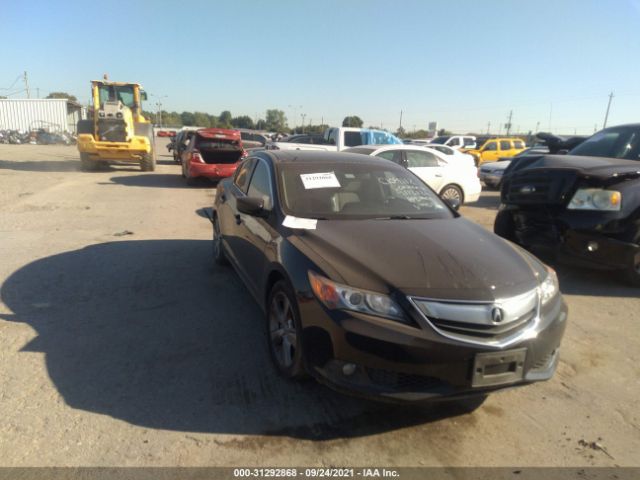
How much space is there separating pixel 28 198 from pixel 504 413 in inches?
449

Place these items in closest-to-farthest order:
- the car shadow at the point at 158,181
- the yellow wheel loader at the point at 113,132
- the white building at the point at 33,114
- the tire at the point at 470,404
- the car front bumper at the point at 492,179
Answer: the tire at the point at 470,404
the car shadow at the point at 158,181
the car front bumper at the point at 492,179
the yellow wheel loader at the point at 113,132
the white building at the point at 33,114

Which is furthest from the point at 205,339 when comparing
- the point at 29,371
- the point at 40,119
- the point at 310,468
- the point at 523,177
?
the point at 40,119

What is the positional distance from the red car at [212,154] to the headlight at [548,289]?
11.4m

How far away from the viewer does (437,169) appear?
10711 mm

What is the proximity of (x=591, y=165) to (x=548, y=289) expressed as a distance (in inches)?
127

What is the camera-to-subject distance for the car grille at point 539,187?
534cm

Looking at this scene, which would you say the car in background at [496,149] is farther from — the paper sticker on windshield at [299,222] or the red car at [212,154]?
the paper sticker on windshield at [299,222]

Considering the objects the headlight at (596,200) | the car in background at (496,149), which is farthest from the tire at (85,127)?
the headlight at (596,200)

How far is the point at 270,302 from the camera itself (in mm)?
3361

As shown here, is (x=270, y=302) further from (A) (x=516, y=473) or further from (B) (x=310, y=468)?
(A) (x=516, y=473)

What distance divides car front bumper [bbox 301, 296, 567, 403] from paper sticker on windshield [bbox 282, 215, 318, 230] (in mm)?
869

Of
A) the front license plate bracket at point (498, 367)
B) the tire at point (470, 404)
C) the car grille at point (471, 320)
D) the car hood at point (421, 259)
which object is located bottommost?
the tire at point (470, 404)

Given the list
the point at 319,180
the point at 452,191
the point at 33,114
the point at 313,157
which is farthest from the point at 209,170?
the point at 33,114

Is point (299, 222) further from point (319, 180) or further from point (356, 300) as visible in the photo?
point (356, 300)
